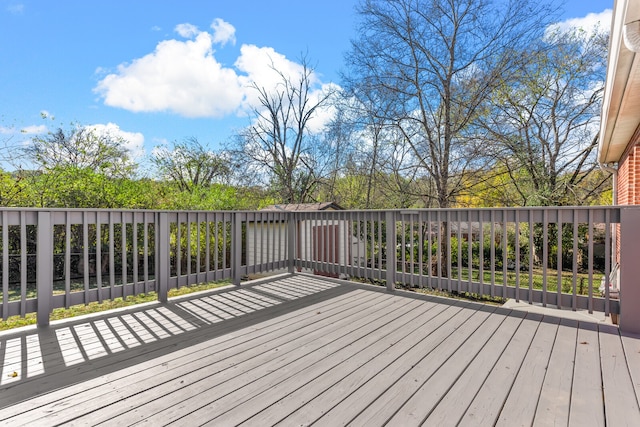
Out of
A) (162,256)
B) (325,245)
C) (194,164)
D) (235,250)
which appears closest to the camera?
(162,256)

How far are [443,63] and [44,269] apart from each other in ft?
29.4

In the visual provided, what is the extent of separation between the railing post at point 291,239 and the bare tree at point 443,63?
4.71m

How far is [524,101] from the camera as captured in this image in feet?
27.9

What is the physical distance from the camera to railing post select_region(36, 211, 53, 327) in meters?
2.69

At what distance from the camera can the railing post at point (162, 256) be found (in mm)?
3434

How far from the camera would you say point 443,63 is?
8219 mm

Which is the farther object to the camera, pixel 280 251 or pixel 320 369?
pixel 280 251

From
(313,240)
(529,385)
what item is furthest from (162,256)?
(529,385)

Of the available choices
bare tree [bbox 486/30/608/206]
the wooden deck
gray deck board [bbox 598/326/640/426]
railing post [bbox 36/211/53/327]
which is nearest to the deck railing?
railing post [bbox 36/211/53/327]

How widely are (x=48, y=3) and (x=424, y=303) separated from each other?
1040cm

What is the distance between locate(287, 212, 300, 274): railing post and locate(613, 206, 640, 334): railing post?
3787mm

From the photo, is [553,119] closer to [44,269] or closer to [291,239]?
[291,239]

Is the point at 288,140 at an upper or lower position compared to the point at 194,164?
upper

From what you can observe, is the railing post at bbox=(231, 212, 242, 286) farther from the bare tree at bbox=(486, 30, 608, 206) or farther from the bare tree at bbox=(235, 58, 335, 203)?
the bare tree at bbox=(235, 58, 335, 203)
